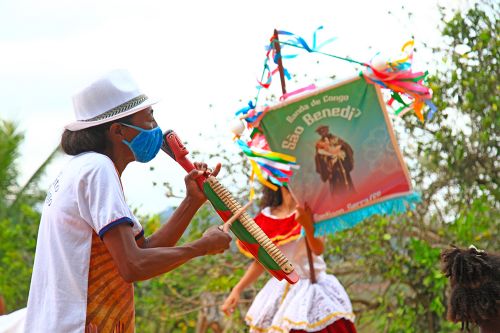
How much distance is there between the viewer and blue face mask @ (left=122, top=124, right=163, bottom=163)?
334 centimetres

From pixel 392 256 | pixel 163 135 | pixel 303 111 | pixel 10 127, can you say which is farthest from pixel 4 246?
pixel 163 135

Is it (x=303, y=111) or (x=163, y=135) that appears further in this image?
(x=303, y=111)

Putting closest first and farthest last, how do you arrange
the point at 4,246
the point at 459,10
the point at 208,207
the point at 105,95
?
the point at 105,95
the point at 459,10
the point at 208,207
the point at 4,246

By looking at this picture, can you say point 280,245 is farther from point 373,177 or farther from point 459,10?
point 459,10

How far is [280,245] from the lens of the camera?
6145 mm

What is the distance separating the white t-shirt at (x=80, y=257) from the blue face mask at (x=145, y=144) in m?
0.17

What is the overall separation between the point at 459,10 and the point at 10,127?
24.0 feet

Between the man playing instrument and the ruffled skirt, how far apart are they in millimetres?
2510

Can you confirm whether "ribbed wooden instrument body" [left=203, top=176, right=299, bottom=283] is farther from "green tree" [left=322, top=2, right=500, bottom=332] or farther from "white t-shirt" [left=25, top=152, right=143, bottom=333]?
"green tree" [left=322, top=2, right=500, bottom=332]

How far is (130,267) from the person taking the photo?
3014 mm

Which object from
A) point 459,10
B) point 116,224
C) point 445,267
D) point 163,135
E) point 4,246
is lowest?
point 4,246

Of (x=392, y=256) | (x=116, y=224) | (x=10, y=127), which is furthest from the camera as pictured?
(x=10, y=127)

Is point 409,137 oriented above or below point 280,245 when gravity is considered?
above

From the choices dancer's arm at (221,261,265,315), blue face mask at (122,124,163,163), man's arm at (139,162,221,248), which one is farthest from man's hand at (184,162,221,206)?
dancer's arm at (221,261,265,315)
